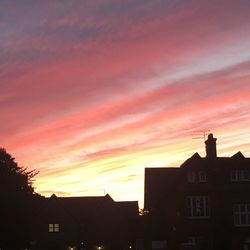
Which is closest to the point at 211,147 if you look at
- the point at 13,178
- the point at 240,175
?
the point at 240,175

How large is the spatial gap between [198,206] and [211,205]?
1467 millimetres

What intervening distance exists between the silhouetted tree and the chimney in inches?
850

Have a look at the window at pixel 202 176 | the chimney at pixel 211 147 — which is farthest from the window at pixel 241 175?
the chimney at pixel 211 147

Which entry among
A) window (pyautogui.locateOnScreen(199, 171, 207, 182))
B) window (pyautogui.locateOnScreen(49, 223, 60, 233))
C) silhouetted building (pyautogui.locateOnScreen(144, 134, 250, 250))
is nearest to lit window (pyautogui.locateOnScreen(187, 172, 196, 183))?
silhouetted building (pyautogui.locateOnScreen(144, 134, 250, 250))

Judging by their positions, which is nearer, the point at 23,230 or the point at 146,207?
the point at 23,230

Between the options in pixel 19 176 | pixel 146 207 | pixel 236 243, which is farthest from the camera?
pixel 146 207

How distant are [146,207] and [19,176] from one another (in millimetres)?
18253

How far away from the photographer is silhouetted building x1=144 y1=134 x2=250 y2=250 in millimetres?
58750

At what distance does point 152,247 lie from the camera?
218 feet

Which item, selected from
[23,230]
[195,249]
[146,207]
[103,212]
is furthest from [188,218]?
[103,212]

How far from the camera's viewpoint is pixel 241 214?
59.7 meters

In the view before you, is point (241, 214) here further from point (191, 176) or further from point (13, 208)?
point (13, 208)

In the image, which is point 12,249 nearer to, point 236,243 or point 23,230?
point 23,230

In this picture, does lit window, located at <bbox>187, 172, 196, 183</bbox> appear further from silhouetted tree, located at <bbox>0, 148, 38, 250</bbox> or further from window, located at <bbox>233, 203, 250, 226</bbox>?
silhouetted tree, located at <bbox>0, 148, 38, 250</bbox>
